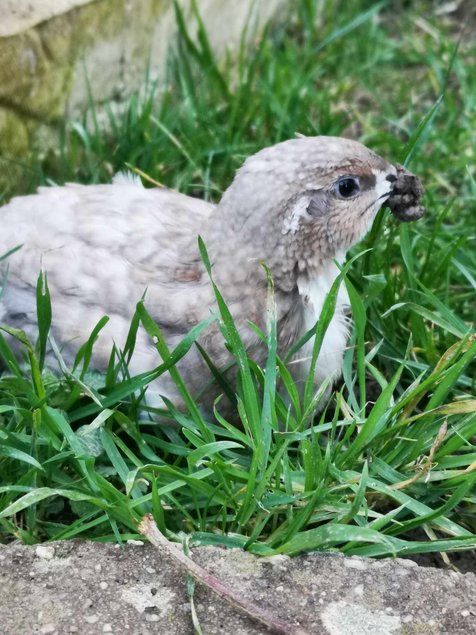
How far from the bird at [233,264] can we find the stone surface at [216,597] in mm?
442

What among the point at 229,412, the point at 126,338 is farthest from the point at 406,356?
the point at 126,338

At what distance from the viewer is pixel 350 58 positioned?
420 cm

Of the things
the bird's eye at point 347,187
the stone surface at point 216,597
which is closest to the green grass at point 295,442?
the stone surface at point 216,597

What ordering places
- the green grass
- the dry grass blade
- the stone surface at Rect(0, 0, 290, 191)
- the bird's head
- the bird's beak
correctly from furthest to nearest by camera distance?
the stone surface at Rect(0, 0, 290, 191) → the bird's beak → the bird's head → the green grass → the dry grass blade

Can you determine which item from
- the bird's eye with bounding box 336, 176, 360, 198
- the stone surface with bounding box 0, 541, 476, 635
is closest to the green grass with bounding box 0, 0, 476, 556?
the stone surface with bounding box 0, 541, 476, 635

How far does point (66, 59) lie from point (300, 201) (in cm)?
118

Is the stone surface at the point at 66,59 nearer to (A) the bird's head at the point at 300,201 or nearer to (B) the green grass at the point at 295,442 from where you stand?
(B) the green grass at the point at 295,442

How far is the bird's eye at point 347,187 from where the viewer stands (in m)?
2.40

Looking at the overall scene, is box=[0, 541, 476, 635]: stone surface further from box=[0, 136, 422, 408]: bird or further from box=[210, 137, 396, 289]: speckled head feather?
box=[210, 137, 396, 289]: speckled head feather

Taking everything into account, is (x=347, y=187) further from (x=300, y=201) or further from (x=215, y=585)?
(x=215, y=585)

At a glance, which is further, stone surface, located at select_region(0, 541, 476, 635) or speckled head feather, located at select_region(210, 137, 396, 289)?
speckled head feather, located at select_region(210, 137, 396, 289)

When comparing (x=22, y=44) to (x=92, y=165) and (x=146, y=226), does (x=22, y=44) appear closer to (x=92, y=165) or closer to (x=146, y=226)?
(x=92, y=165)

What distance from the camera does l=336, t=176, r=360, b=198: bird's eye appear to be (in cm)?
240

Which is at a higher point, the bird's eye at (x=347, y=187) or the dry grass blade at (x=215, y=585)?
the bird's eye at (x=347, y=187)
